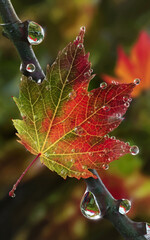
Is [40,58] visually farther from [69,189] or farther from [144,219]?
[144,219]

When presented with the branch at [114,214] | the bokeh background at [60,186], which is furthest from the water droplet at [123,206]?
the bokeh background at [60,186]

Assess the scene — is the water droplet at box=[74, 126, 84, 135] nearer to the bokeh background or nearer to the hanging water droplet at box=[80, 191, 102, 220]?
the hanging water droplet at box=[80, 191, 102, 220]

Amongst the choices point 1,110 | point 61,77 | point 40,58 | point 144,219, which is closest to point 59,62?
point 61,77

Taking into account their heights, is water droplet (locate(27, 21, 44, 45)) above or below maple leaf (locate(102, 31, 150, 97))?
above

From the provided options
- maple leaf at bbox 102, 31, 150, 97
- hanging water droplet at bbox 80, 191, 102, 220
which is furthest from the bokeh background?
hanging water droplet at bbox 80, 191, 102, 220

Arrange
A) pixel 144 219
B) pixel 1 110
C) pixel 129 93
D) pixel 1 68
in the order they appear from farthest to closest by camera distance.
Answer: pixel 1 68, pixel 1 110, pixel 144 219, pixel 129 93

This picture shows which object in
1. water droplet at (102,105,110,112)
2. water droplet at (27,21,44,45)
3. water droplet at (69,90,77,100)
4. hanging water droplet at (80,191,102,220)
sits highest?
water droplet at (27,21,44,45)

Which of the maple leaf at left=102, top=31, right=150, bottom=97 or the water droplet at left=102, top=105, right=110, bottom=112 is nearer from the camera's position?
the water droplet at left=102, top=105, right=110, bottom=112

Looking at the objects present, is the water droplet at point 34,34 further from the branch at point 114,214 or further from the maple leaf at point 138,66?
the maple leaf at point 138,66
